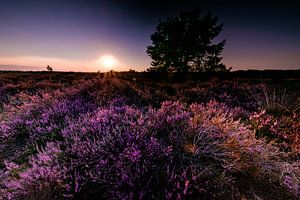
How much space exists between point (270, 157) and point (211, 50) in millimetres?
17883

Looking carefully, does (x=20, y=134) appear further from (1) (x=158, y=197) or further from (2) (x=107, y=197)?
(1) (x=158, y=197)

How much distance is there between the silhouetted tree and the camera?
19.6 metres

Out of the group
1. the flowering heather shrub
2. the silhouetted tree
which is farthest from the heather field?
the silhouetted tree

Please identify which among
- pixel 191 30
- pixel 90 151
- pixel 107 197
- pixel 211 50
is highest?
pixel 191 30

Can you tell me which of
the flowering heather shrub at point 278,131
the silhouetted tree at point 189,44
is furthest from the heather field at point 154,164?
the silhouetted tree at point 189,44

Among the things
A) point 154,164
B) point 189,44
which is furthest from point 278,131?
point 189,44

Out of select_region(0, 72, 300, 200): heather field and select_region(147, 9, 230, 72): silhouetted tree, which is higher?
select_region(147, 9, 230, 72): silhouetted tree

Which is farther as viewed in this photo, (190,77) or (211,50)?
(211,50)

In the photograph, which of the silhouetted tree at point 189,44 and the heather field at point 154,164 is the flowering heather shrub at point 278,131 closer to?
the heather field at point 154,164

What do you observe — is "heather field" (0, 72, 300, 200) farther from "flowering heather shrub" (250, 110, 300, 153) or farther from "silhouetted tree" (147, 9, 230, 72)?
"silhouetted tree" (147, 9, 230, 72)

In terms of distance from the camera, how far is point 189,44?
19.6 metres

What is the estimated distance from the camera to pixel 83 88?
768cm

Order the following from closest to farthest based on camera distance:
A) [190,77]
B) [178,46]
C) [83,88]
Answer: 1. [83,88]
2. [190,77]
3. [178,46]

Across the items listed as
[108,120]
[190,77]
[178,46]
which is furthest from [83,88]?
[178,46]
